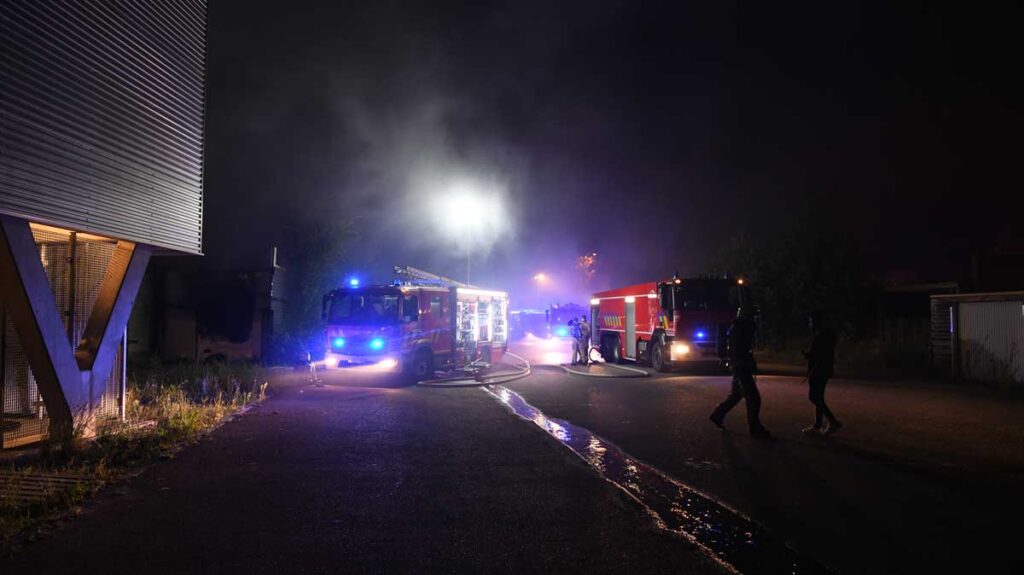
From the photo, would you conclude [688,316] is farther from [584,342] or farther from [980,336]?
[980,336]

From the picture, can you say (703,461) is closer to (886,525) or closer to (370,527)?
(886,525)

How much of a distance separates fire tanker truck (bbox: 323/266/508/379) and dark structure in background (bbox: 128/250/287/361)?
4.74m

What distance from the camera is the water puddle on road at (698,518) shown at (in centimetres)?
439

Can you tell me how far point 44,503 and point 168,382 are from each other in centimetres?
866

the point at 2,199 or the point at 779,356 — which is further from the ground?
the point at 2,199

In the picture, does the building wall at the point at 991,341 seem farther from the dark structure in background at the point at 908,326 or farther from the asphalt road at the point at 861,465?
the asphalt road at the point at 861,465

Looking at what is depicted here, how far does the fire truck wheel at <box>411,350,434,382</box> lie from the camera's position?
16141 mm

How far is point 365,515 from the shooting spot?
536 centimetres

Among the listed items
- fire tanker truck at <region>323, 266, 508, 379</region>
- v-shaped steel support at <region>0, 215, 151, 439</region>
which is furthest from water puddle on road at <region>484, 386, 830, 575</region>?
fire tanker truck at <region>323, 266, 508, 379</region>

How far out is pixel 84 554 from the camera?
4.51 meters

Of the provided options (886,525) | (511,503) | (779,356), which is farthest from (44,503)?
(779,356)

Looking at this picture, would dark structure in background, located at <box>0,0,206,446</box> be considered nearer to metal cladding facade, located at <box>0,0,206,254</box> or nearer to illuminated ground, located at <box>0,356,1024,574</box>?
metal cladding facade, located at <box>0,0,206,254</box>

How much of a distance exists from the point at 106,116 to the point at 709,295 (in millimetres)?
15512

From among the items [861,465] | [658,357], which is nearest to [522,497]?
[861,465]
